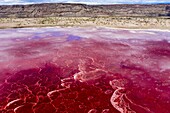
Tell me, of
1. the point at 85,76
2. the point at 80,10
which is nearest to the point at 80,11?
the point at 80,10

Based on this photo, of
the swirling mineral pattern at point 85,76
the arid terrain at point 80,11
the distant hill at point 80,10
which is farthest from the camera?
the distant hill at point 80,10

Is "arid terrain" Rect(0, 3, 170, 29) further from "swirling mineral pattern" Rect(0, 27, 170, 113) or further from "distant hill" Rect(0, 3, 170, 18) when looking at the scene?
"swirling mineral pattern" Rect(0, 27, 170, 113)

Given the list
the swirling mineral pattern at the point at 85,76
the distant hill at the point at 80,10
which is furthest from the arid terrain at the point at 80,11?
the swirling mineral pattern at the point at 85,76

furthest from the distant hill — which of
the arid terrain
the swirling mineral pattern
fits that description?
the swirling mineral pattern

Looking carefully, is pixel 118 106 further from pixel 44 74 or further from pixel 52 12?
pixel 52 12

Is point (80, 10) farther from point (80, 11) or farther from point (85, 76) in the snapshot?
point (85, 76)

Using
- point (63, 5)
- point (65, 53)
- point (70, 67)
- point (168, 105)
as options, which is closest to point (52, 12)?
point (63, 5)

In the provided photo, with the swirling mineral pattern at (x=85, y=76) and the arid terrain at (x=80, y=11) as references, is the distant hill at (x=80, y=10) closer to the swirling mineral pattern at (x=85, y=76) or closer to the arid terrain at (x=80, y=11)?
the arid terrain at (x=80, y=11)
